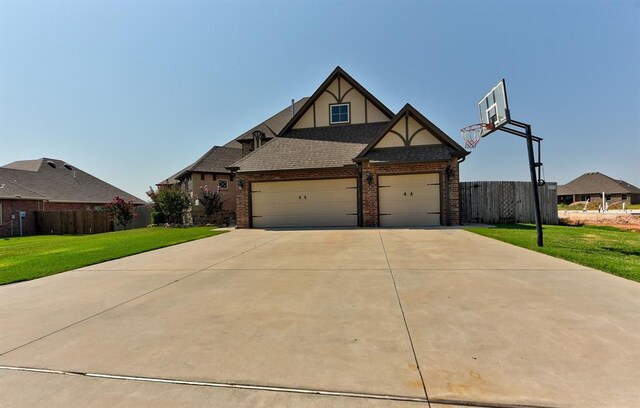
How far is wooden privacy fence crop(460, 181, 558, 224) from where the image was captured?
14.9 m

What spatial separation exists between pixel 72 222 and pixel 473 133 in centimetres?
2483

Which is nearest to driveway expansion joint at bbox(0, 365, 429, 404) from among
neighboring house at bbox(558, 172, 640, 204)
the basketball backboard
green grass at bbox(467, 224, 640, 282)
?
green grass at bbox(467, 224, 640, 282)

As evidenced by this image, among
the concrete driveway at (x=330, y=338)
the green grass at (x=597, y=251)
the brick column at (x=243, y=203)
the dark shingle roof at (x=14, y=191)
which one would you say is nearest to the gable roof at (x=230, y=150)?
the brick column at (x=243, y=203)

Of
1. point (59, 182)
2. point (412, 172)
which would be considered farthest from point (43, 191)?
point (412, 172)

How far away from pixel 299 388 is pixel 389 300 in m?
2.12

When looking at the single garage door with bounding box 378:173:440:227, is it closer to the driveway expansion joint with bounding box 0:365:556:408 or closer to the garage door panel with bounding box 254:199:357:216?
the garage door panel with bounding box 254:199:357:216

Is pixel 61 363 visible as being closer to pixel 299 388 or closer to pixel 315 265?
pixel 299 388

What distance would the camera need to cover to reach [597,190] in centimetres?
5100

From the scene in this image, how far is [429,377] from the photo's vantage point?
233 centimetres

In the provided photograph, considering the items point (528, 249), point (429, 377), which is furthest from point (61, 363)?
point (528, 249)

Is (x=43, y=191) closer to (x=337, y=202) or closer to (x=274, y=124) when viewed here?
(x=274, y=124)

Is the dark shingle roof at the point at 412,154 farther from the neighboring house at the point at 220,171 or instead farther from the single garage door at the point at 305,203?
the neighboring house at the point at 220,171

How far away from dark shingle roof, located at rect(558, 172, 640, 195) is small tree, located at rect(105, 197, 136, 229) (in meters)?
67.3

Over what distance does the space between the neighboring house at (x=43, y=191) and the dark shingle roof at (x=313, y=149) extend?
1644 cm
